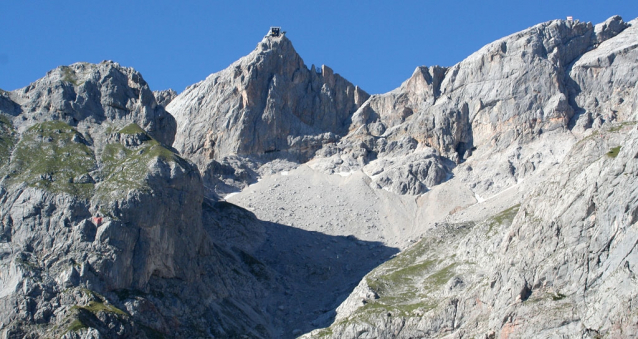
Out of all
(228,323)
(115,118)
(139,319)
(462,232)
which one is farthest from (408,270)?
(115,118)

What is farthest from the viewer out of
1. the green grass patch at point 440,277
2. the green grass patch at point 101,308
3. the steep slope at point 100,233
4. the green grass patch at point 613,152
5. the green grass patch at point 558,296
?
the green grass patch at point 440,277

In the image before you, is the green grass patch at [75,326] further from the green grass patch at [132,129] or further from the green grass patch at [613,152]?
the green grass patch at [613,152]

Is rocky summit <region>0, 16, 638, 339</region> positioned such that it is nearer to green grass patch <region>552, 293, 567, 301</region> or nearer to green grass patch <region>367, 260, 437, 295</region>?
green grass patch <region>552, 293, 567, 301</region>

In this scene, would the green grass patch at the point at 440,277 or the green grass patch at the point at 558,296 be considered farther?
the green grass patch at the point at 440,277

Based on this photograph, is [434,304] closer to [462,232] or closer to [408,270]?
[408,270]

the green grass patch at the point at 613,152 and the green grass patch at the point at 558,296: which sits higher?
the green grass patch at the point at 613,152

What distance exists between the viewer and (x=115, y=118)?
7328 inches

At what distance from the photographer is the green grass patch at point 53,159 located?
15712 cm

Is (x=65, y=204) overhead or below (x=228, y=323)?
overhead

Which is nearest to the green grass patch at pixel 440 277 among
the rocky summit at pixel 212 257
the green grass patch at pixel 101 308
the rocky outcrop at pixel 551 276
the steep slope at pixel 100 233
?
the rocky outcrop at pixel 551 276

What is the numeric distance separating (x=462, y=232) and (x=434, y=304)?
41114 millimetres

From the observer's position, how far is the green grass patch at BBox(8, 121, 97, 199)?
516ft

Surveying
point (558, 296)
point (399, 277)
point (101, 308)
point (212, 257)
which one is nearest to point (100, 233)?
point (101, 308)

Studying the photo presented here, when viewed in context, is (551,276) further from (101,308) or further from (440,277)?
(101,308)
